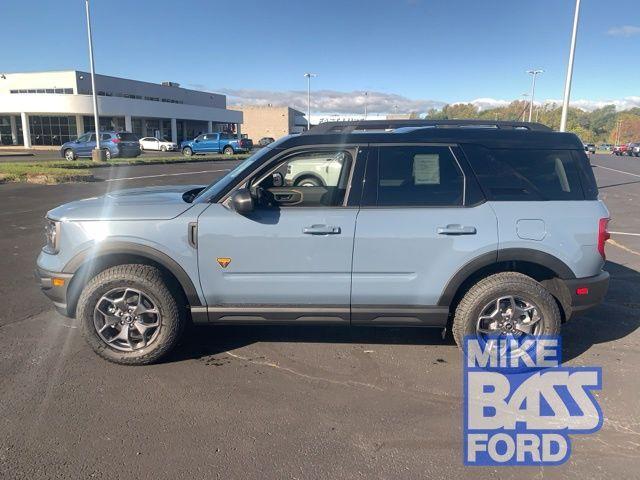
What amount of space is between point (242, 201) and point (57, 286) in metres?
1.63

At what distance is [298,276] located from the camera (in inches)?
143

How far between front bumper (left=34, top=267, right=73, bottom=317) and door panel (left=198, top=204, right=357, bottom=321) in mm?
1064

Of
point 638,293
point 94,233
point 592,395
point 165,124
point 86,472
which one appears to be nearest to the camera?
point 86,472

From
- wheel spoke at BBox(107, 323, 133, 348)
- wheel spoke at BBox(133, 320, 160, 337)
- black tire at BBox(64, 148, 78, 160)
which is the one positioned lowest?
wheel spoke at BBox(107, 323, 133, 348)

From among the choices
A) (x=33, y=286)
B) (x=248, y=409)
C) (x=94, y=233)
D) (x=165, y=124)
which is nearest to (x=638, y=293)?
(x=248, y=409)

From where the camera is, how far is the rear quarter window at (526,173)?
3.66m

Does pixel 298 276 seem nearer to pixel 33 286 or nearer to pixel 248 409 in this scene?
pixel 248 409

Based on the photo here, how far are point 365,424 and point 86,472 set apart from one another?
5.31 ft

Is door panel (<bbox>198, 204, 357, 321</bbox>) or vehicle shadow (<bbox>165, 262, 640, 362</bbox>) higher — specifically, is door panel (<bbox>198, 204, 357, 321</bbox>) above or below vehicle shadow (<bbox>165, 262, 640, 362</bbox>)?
above

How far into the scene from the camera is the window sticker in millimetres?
3729

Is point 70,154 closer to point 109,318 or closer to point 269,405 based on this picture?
point 109,318

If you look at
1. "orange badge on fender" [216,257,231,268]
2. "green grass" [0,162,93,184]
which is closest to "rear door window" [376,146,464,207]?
"orange badge on fender" [216,257,231,268]

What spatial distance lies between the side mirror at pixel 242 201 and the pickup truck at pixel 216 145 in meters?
35.3

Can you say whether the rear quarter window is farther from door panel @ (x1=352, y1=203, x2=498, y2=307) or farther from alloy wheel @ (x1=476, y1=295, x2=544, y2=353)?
alloy wheel @ (x1=476, y1=295, x2=544, y2=353)
